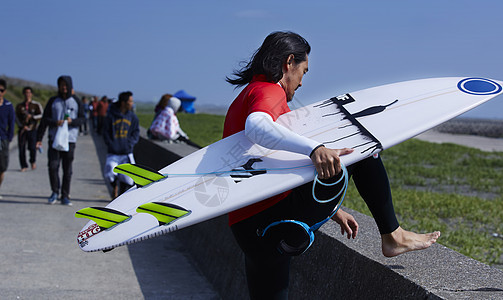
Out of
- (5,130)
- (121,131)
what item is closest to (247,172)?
(121,131)

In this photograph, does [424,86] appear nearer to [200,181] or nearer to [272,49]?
[272,49]

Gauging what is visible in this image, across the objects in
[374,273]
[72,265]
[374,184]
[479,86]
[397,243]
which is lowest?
[72,265]

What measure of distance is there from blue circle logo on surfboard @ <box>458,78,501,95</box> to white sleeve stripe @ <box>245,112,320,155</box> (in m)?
1.05

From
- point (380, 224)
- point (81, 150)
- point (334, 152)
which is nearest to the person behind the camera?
point (334, 152)

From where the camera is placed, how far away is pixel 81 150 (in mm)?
20125

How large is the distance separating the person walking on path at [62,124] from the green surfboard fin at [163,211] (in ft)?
23.1

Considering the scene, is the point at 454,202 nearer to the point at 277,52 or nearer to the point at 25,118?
the point at 277,52

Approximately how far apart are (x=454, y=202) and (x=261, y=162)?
25.7ft

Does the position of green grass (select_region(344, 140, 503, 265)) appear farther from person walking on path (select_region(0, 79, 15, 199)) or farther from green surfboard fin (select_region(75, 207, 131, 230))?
person walking on path (select_region(0, 79, 15, 199))

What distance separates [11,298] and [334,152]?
11.2ft

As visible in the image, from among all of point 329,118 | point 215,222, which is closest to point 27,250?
point 215,222

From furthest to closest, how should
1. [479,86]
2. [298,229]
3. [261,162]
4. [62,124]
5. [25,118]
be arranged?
[25,118], [62,124], [479,86], [261,162], [298,229]

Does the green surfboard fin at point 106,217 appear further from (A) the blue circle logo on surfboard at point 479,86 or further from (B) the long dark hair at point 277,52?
(A) the blue circle logo on surfboard at point 479,86

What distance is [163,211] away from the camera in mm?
2529
